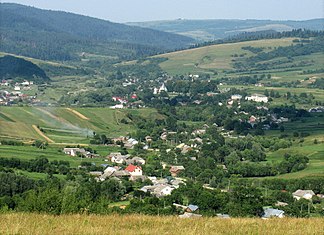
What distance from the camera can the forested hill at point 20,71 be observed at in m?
119

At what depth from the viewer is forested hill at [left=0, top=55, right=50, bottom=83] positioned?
390 feet

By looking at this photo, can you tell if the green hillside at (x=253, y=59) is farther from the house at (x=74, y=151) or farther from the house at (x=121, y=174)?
the house at (x=121, y=174)

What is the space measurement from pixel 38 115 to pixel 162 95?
2987 centimetres

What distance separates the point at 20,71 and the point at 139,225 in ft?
389

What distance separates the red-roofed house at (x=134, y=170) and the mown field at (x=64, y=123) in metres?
13.0

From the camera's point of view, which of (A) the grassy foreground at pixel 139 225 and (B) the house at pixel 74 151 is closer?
(A) the grassy foreground at pixel 139 225

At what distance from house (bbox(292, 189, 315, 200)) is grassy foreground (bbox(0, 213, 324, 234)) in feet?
72.2

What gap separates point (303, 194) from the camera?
105 feet

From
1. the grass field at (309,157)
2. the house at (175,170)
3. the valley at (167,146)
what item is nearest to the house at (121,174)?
the valley at (167,146)

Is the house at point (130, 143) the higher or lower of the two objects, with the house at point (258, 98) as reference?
higher

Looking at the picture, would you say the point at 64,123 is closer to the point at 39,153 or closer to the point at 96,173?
the point at 39,153

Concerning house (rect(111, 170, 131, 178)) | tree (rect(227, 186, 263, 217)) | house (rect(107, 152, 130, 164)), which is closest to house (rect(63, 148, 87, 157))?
house (rect(107, 152, 130, 164))

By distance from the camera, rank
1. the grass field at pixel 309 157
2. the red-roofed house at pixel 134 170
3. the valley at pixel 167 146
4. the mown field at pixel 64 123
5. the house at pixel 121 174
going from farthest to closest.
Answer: the mown field at pixel 64 123 → the red-roofed house at pixel 134 170 → the grass field at pixel 309 157 → the house at pixel 121 174 → the valley at pixel 167 146

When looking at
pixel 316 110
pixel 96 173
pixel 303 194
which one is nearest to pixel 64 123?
pixel 96 173
